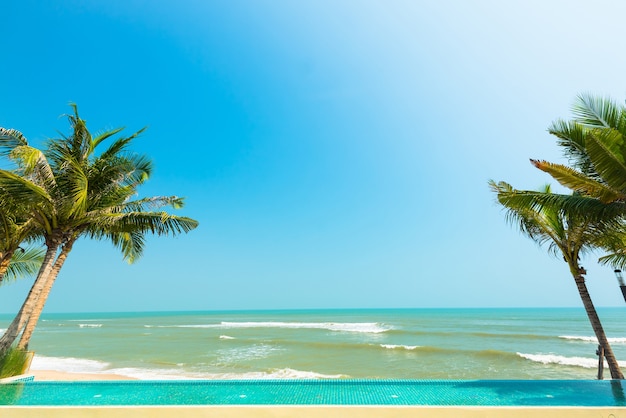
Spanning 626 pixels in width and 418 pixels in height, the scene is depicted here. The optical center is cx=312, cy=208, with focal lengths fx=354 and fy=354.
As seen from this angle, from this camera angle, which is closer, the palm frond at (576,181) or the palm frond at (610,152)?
the palm frond at (610,152)

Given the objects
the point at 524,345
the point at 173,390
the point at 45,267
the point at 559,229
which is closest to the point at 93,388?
the point at 173,390

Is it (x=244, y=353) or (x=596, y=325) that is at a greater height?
(x=596, y=325)

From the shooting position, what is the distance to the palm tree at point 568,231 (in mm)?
6199

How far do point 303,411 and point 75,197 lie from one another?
5280mm

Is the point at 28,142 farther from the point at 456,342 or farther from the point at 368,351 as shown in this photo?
the point at 456,342

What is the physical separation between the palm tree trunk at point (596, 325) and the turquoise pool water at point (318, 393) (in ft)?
2.91

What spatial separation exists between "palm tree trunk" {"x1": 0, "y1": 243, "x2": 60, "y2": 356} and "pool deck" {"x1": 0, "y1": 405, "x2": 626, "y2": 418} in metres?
2.65

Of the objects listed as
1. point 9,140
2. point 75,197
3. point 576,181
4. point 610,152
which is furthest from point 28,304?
point 610,152

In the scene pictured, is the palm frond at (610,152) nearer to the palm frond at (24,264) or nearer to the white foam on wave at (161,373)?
the white foam on wave at (161,373)

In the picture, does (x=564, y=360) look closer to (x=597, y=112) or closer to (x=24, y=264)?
(x=597, y=112)

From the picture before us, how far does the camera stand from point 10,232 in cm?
721

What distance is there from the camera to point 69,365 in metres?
13.5

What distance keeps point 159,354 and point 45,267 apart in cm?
1103

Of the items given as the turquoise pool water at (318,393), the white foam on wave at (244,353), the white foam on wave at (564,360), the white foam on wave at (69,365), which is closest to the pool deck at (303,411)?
the turquoise pool water at (318,393)
